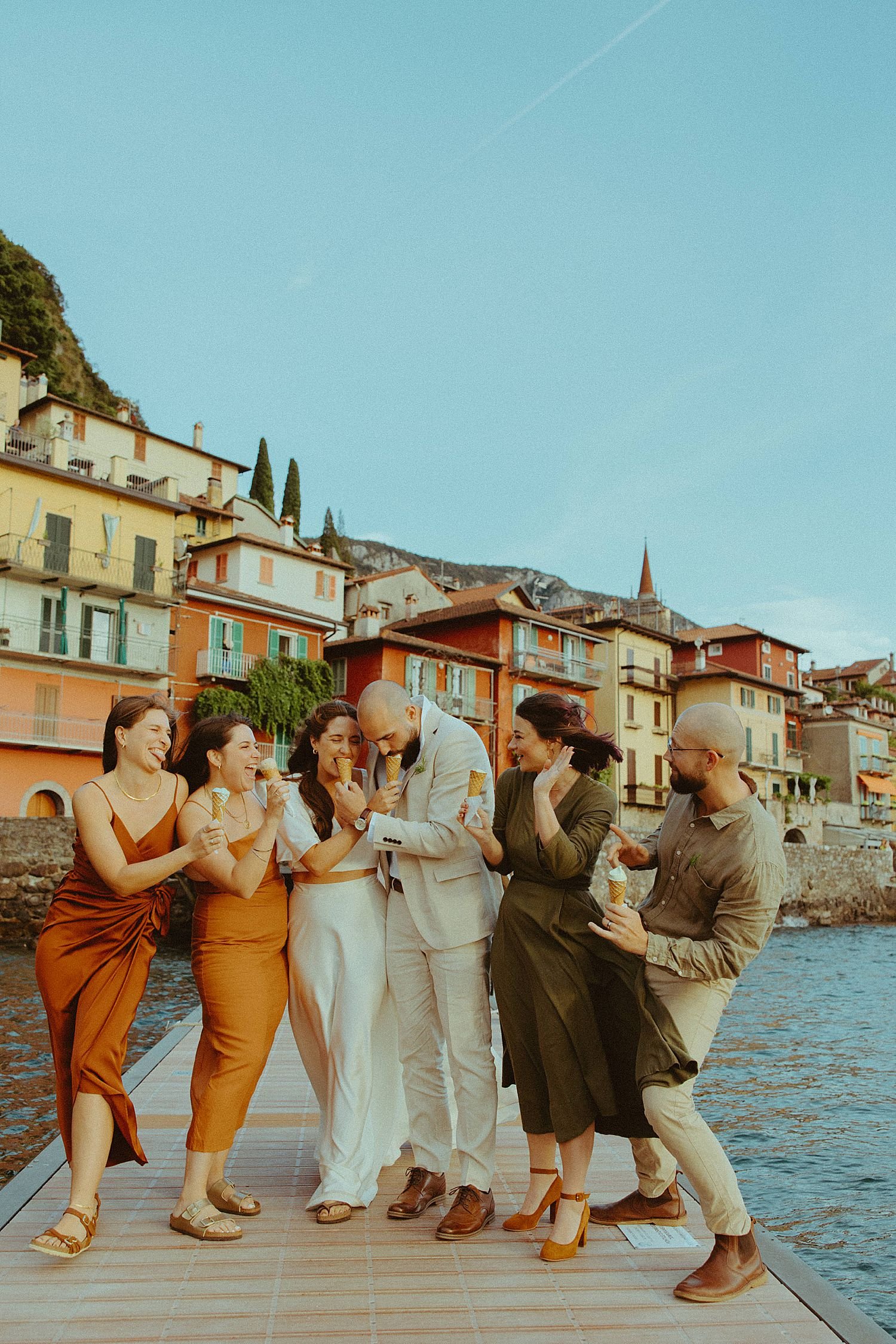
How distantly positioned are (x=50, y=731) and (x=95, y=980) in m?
29.0

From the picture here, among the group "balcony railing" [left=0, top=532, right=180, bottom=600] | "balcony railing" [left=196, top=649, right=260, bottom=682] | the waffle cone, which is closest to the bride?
the waffle cone

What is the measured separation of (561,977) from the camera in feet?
13.0

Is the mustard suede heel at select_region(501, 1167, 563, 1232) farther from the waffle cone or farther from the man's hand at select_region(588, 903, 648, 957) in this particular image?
the waffle cone

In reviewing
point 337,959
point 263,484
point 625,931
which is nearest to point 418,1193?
point 337,959

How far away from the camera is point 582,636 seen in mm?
49125

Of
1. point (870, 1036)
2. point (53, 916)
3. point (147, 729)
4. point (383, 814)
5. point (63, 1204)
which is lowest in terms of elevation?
point (870, 1036)

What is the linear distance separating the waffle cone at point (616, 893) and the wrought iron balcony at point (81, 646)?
29.8m

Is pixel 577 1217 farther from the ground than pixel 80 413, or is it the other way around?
pixel 80 413

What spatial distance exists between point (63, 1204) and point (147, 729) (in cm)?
195

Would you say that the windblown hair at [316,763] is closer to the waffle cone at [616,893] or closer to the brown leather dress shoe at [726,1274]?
the waffle cone at [616,893]

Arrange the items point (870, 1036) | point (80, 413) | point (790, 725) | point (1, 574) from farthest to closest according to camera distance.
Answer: point (790, 725), point (80, 413), point (1, 574), point (870, 1036)

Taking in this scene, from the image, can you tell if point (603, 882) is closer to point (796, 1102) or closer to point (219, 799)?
point (796, 1102)

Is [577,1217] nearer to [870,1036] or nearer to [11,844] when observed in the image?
[870,1036]

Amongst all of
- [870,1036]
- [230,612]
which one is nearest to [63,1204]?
[870,1036]
